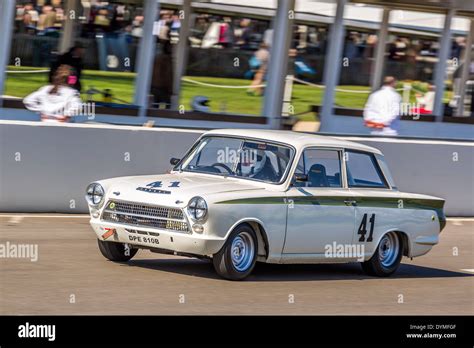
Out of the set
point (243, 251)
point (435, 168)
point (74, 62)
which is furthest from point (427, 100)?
point (243, 251)

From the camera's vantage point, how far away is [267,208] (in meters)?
9.94

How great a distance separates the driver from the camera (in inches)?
411

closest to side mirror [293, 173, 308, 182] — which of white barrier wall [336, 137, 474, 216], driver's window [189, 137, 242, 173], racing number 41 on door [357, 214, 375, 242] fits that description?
driver's window [189, 137, 242, 173]

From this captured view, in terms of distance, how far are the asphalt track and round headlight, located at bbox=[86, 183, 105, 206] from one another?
655 mm

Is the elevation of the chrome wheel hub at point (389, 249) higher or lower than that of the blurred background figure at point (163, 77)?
lower

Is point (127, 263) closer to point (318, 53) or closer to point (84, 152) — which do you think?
point (84, 152)

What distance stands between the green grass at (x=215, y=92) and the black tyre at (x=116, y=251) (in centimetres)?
628

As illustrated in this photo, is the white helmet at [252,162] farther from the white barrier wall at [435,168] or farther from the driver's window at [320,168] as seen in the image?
the white barrier wall at [435,168]

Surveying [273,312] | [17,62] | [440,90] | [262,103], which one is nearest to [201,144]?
[273,312]

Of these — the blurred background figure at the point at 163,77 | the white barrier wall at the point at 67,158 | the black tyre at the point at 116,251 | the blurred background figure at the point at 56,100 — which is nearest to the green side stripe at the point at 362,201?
the black tyre at the point at 116,251

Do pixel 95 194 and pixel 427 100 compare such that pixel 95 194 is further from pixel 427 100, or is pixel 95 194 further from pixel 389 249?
pixel 427 100

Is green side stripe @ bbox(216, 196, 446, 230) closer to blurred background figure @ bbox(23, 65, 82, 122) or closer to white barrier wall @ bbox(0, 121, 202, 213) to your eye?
white barrier wall @ bbox(0, 121, 202, 213)

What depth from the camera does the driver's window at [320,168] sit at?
1060 centimetres

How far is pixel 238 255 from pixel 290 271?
4.55 ft
